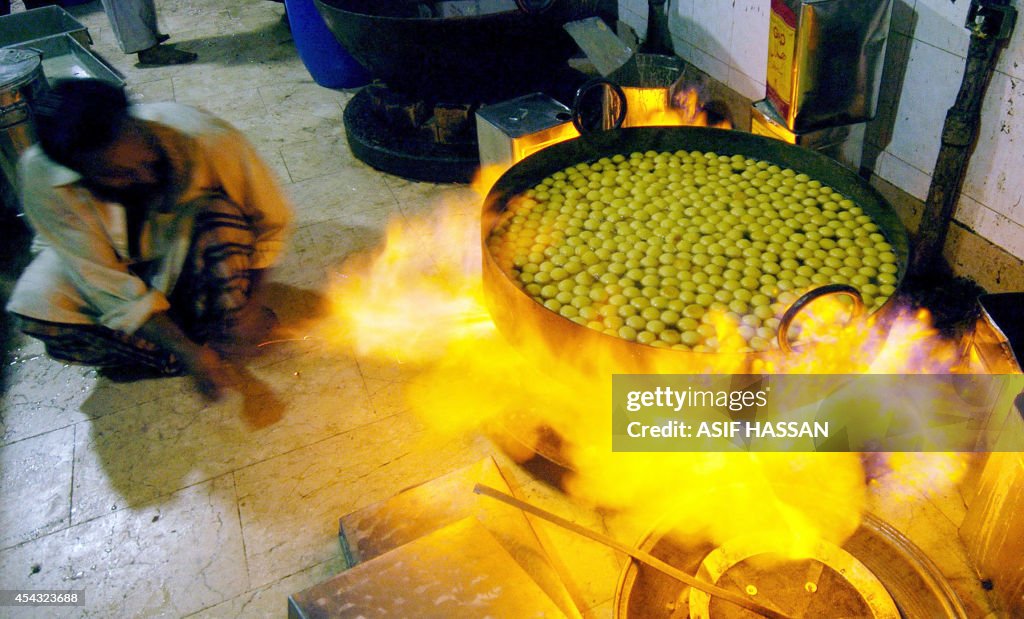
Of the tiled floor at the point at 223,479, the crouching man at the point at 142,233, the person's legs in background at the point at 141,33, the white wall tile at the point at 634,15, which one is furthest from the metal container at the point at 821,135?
the person's legs in background at the point at 141,33

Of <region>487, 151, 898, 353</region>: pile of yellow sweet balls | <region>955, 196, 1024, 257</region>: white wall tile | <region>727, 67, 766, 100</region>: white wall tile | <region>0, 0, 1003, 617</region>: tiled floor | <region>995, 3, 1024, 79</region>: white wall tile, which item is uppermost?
<region>995, 3, 1024, 79</region>: white wall tile

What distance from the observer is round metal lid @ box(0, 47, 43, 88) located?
3492 mm

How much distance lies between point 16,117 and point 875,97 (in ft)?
13.2

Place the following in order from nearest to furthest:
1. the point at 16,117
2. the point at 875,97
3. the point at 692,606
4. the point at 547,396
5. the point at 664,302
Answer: the point at 692,606 → the point at 664,302 → the point at 547,396 → the point at 875,97 → the point at 16,117

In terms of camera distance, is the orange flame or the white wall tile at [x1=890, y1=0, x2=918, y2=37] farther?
the white wall tile at [x1=890, y1=0, x2=918, y2=37]

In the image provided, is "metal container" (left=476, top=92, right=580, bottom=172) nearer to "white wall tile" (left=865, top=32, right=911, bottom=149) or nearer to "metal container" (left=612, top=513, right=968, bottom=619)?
"white wall tile" (left=865, top=32, right=911, bottom=149)

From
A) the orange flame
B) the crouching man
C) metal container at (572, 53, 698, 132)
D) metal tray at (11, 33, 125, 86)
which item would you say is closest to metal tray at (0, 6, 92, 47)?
metal tray at (11, 33, 125, 86)

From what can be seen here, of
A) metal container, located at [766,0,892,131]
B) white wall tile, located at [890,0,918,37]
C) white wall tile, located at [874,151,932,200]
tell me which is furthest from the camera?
white wall tile, located at [874,151,932,200]

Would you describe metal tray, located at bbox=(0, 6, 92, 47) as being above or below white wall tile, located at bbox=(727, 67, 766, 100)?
above

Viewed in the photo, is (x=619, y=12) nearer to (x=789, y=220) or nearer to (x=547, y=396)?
(x=789, y=220)

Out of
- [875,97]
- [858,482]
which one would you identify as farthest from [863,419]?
[875,97]

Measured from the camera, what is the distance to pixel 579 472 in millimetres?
2344

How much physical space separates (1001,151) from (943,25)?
512mm

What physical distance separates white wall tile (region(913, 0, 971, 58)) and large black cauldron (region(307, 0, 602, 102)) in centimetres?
158
